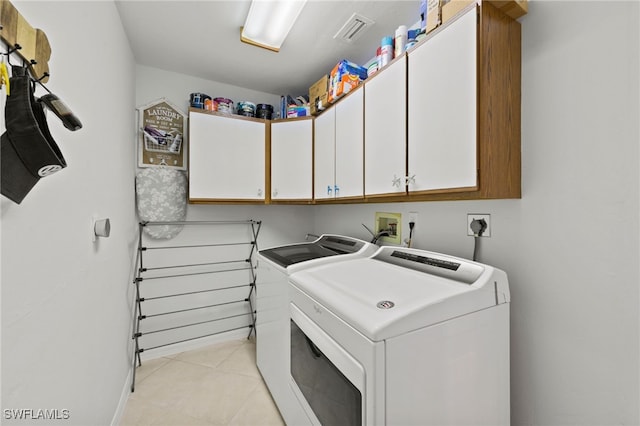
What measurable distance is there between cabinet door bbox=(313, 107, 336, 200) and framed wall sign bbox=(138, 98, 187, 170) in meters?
1.25

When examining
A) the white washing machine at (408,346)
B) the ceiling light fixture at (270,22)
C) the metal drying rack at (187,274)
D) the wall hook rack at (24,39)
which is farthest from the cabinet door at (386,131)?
the metal drying rack at (187,274)

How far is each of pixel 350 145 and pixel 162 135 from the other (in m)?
1.70

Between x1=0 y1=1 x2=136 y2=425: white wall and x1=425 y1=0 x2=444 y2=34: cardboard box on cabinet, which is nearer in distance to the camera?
x1=0 y1=1 x2=136 y2=425: white wall

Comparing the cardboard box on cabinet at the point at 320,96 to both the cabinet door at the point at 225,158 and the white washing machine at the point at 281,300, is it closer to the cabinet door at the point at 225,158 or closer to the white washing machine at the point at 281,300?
the cabinet door at the point at 225,158

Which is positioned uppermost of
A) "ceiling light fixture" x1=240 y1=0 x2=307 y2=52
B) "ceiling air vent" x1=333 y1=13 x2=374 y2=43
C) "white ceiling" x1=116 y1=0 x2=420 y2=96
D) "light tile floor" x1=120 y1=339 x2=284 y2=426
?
"white ceiling" x1=116 y1=0 x2=420 y2=96

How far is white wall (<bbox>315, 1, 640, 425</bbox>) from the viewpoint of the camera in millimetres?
856

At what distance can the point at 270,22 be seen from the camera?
1.63 m

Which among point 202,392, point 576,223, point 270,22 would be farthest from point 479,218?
point 202,392

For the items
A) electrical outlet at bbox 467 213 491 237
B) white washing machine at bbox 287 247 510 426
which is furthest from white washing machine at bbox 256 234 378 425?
electrical outlet at bbox 467 213 491 237

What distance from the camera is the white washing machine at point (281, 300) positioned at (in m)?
1.51

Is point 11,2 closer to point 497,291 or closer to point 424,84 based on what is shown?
point 424,84

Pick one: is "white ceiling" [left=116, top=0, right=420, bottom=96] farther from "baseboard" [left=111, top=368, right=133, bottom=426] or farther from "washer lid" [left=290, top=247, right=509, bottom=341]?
"baseboard" [left=111, top=368, right=133, bottom=426]

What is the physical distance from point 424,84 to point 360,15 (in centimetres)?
79

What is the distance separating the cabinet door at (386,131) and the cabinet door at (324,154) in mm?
401
